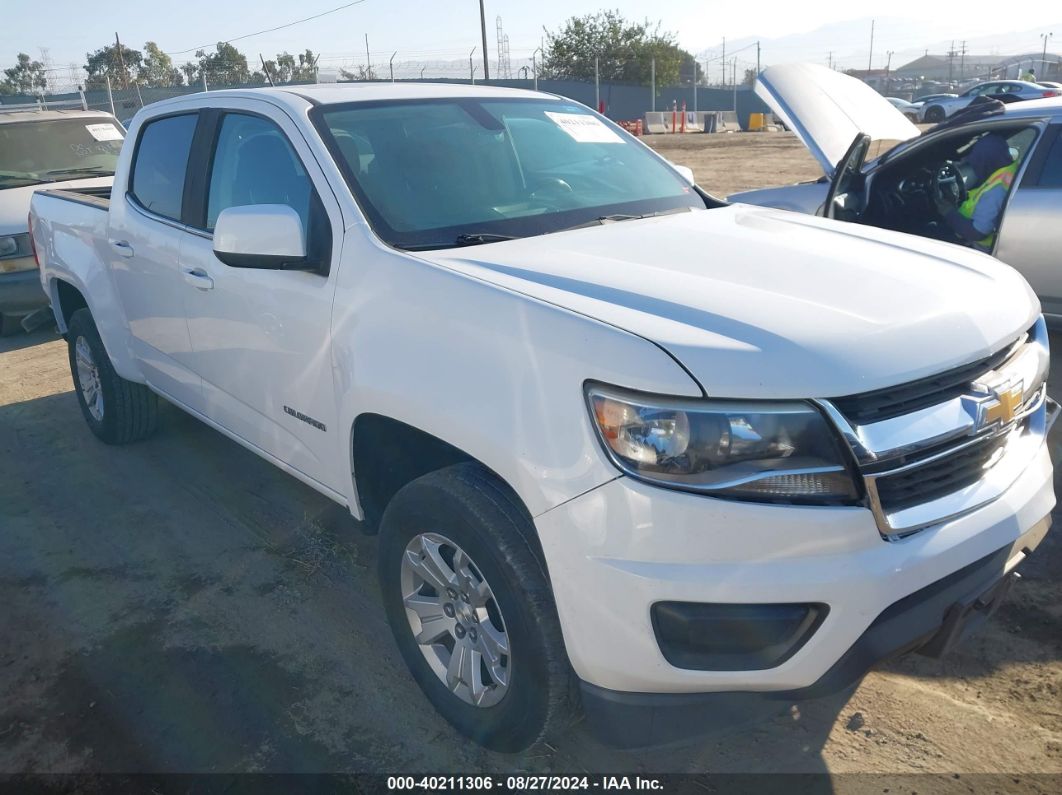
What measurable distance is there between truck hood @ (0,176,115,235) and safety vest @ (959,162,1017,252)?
21.8ft

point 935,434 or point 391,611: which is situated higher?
point 935,434

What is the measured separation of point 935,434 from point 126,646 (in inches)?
110

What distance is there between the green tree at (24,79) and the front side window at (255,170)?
30.5m

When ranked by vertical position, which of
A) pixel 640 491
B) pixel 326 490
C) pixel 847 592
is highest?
pixel 640 491

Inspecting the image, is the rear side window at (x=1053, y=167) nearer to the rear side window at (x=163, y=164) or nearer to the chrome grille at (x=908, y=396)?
the chrome grille at (x=908, y=396)

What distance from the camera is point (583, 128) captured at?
3.76 meters

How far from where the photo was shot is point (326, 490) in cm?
311

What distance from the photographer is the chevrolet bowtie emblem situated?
2119mm

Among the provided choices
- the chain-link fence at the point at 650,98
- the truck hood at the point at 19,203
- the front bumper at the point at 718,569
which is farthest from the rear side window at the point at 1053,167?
the chain-link fence at the point at 650,98

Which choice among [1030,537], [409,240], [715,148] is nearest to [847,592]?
[1030,537]

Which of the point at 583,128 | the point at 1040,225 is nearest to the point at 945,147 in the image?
the point at 1040,225

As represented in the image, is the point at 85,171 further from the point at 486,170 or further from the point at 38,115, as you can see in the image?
the point at 486,170

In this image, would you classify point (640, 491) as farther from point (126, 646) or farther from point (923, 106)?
point (923, 106)

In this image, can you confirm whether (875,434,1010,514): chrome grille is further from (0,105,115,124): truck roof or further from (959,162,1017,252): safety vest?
(0,105,115,124): truck roof
